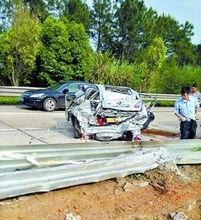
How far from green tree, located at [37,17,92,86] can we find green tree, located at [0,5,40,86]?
3.66 feet

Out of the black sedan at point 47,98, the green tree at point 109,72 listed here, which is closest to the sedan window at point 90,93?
the black sedan at point 47,98

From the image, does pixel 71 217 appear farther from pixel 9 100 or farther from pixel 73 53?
pixel 73 53

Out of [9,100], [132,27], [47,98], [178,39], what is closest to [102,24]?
[132,27]

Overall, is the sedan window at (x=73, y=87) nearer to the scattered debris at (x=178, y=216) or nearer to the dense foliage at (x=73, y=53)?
the dense foliage at (x=73, y=53)

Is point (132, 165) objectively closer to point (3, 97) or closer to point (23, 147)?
point (23, 147)

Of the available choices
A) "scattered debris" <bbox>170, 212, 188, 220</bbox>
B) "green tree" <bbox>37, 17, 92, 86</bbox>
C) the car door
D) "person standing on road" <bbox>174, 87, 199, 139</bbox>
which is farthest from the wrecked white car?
"green tree" <bbox>37, 17, 92, 86</bbox>

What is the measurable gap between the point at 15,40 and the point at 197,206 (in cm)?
2328

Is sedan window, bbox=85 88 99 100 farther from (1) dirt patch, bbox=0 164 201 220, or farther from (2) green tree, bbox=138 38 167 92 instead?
(2) green tree, bbox=138 38 167 92

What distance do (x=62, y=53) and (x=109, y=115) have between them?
739 inches

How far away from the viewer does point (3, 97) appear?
23.4m

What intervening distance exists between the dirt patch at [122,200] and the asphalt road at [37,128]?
5.55 m

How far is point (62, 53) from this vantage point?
101 ft

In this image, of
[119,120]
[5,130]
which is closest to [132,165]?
[119,120]

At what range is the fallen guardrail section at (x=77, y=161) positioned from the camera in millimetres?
5457
